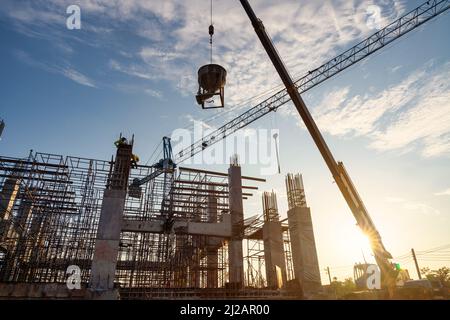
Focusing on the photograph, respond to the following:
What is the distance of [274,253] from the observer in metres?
24.1

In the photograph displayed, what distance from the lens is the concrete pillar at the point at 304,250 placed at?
2036 centimetres

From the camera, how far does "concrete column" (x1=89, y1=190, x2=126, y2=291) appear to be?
17698mm

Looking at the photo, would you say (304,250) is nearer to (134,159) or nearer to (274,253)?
(274,253)

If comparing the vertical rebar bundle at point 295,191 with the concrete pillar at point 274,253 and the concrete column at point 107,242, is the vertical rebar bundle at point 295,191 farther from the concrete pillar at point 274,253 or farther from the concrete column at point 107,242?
the concrete column at point 107,242

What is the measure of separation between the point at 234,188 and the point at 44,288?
1609cm

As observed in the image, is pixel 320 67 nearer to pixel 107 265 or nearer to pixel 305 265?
pixel 305 265

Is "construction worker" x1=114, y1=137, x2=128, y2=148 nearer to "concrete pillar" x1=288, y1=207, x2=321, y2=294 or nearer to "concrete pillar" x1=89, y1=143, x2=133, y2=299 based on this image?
"concrete pillar" x1=89, y1=143, x2=133, y2=299

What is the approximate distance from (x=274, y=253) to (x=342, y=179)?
10764mm

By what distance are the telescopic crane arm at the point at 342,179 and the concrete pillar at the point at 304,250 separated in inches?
265

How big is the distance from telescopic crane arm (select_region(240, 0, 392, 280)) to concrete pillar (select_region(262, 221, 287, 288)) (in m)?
9.68

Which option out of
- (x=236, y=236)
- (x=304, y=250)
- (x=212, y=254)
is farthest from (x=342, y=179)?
(x=212, y=254)
